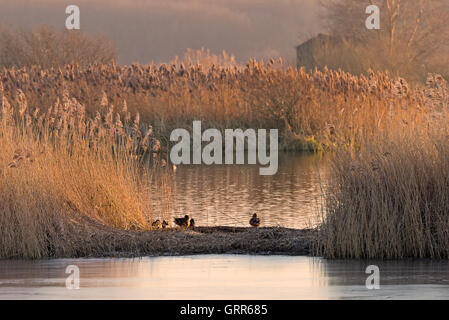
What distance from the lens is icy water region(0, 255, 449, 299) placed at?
22.1 ft

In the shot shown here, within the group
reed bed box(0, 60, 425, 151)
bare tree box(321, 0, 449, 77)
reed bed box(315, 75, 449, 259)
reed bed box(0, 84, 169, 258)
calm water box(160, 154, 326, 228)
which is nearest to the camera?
reed bed box(315, 75, 449, 259)

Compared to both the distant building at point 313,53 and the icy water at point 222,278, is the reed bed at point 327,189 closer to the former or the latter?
the icy water at point 222,278

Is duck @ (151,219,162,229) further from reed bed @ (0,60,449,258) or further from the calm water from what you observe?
the calm water

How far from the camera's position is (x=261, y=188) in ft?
50.5

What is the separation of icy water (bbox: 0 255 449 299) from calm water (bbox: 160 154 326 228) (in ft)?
4.18

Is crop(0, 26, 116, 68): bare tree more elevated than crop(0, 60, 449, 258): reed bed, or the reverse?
crop(0, 26, 116, 68): bare tree

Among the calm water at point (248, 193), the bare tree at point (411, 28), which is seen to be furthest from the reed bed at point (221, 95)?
the bare tree at point (411, 28)

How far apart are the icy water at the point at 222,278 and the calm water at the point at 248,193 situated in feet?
4.18

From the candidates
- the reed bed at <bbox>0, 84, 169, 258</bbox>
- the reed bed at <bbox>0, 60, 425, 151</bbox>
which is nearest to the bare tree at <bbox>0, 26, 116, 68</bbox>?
the reed bed at <bbox>0, 60, 425, 151</bbox>

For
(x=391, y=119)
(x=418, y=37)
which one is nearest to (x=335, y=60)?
(x=418, y=37)

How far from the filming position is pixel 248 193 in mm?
14633

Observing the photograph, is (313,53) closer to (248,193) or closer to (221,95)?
(221,95)
